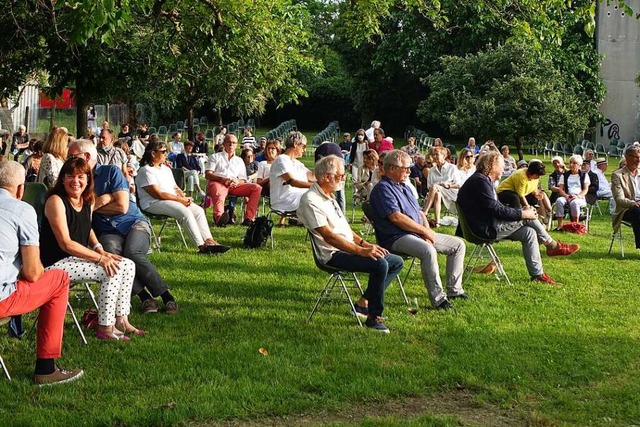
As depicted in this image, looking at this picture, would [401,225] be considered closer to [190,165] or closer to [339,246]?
[339,246]

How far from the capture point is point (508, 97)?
3102 centimetres

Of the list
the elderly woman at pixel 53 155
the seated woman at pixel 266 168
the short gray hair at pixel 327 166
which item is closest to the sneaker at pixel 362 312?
the short gray hair at pixel 327 166

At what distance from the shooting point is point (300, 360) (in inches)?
247

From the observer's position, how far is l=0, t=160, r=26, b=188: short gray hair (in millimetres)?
5676

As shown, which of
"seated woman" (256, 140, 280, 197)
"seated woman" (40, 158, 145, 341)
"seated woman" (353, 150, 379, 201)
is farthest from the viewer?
"seated woman" (256, 140, 280, 197)

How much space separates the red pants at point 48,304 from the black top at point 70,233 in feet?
2.59

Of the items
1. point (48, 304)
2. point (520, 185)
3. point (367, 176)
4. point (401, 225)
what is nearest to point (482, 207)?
point (401, 225)

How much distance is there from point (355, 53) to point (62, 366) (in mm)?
40883

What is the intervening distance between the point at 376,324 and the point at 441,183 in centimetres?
774

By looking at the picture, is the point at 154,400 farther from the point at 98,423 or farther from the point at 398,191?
the point at 398,191

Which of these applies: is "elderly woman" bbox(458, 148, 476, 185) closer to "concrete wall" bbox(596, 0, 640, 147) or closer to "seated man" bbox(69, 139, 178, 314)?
"seated man" bbox(69, 139, 178, 314)

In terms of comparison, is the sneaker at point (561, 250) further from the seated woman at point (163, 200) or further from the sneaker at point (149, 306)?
the sneaker at point (149, 306)

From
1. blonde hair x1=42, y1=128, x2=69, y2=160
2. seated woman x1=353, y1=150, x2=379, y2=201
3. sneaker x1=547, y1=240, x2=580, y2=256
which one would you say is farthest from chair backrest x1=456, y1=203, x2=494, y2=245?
blonde hair x1=42, y1=128, x2=69, y2=160

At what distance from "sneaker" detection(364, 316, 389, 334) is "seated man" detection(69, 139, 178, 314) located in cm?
170
